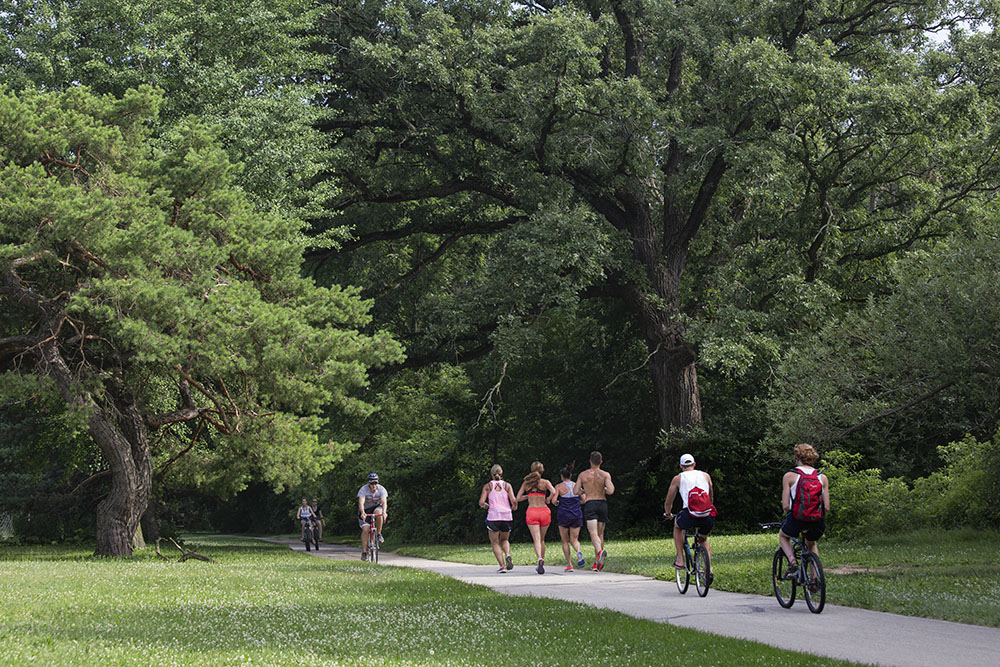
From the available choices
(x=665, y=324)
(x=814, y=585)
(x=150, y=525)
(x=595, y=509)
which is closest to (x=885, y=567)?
(x=595, y=509)

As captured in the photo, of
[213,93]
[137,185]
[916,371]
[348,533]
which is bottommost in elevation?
[348,533]

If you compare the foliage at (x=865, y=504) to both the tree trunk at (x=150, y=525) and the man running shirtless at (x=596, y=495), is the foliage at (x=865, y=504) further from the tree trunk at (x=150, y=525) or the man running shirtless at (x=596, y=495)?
the tree trunk at (x=150, y=525)

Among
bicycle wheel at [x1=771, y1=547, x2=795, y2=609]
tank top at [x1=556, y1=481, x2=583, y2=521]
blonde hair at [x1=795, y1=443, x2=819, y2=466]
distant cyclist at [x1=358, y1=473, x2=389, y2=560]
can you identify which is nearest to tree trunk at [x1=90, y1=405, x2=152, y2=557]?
distant cyclist at [x1=358, y1=473, x2=389, y2=560]

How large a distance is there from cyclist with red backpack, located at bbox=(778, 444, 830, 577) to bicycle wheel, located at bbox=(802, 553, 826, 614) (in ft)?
0.45

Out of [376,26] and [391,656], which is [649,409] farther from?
[391,656]

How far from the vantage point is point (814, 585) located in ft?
35.8

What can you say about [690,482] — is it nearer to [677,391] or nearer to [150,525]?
[677,391]

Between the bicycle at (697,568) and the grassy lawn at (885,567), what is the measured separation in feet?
3.07

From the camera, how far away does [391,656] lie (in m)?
7.96

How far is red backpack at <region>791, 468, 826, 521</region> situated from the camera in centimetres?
1112

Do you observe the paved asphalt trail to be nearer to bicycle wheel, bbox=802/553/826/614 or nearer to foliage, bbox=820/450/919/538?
bicycle wheel, bbox=802/553/826/614

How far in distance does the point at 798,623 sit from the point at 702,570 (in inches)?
108

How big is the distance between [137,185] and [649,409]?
18.7 m

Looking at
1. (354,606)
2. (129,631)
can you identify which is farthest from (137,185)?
(129,631)
